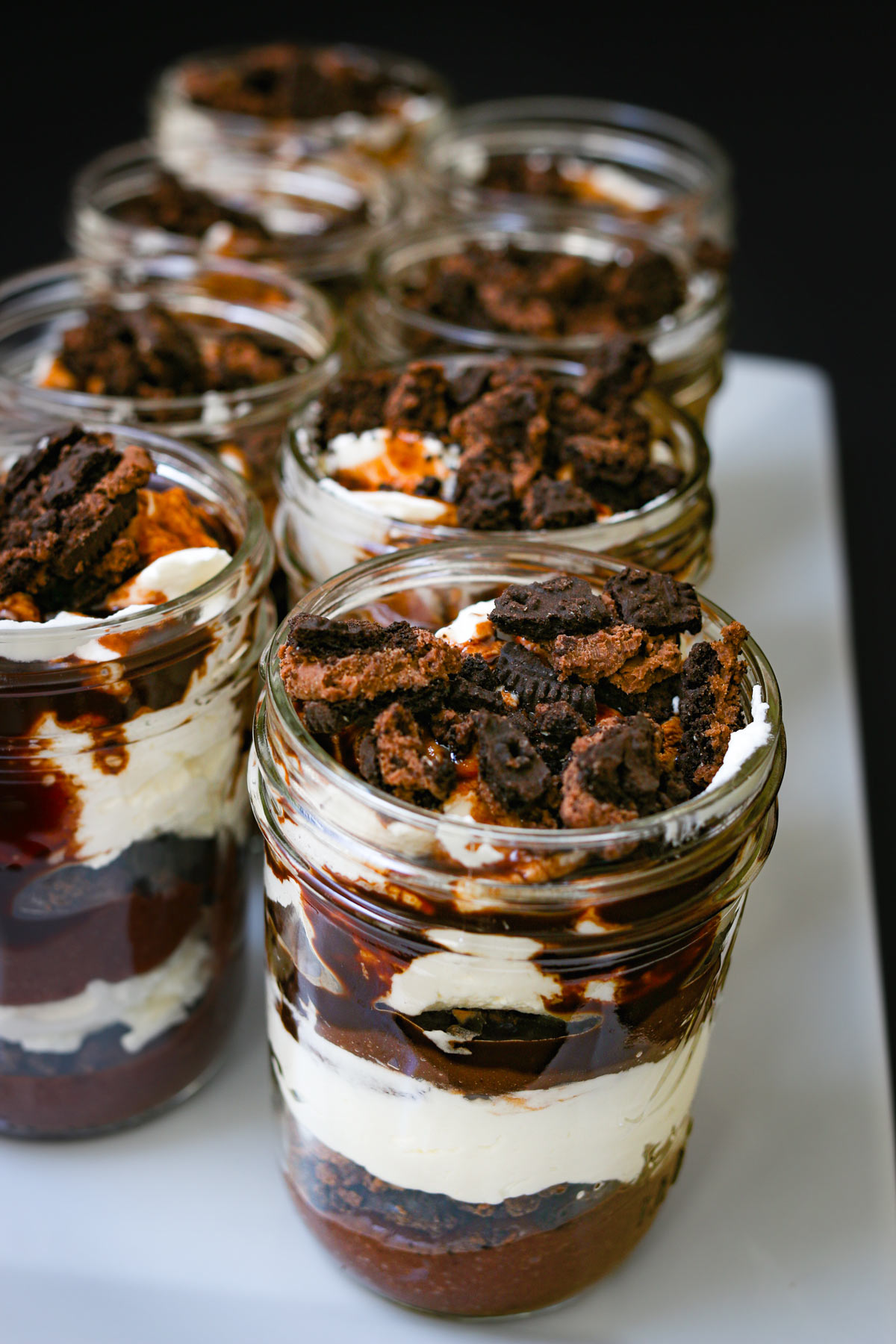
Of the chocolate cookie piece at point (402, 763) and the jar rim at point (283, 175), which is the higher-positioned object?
the chocolate cookie piece at point (402, 763)

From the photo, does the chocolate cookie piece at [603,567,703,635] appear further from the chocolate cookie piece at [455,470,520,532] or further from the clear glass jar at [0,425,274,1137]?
the clear glass jar at [0,425,274,1137]

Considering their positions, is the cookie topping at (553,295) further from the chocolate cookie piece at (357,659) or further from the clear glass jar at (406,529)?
the chocolate cookie piece at (357,659)

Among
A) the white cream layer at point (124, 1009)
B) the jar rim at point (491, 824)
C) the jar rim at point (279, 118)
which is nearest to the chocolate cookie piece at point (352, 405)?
the jar rim at point (491, 824)

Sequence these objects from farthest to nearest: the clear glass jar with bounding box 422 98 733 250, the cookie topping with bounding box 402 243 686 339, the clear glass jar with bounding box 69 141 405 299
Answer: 1. the clear glass jar with bounding box 422 98 733 250
2. the clear glass jar with bounding box 69 141 405 299
3. the cookie topping with bounding box 402 243 686 339

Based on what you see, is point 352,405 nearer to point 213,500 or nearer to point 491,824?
point 213,500

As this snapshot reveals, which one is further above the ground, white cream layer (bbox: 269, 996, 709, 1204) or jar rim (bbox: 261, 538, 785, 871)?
jar rim (bbox: 261, 538, 785, 871)

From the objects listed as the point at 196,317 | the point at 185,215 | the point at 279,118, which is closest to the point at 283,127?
the point at 279,118

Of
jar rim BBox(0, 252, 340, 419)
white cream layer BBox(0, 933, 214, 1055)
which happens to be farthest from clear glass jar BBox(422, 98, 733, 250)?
white cream layer BBox(0, 933, 214, 1055)
